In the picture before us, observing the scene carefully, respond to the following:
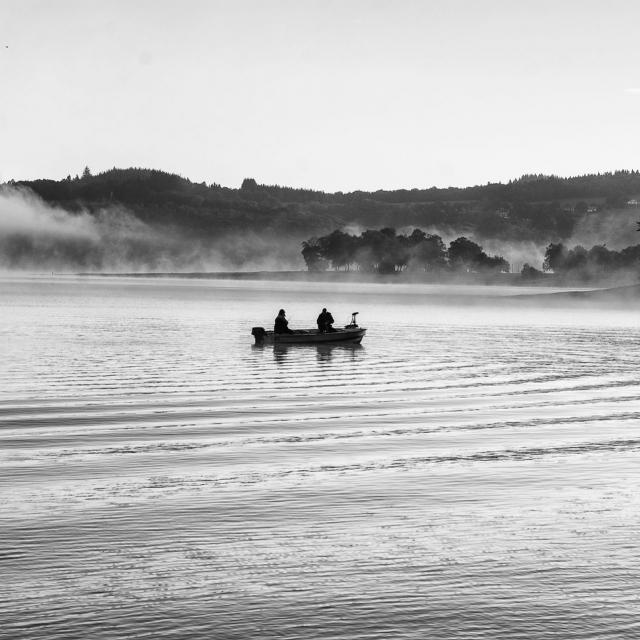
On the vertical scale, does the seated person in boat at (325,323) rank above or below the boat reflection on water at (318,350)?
above

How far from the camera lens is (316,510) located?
20938mm

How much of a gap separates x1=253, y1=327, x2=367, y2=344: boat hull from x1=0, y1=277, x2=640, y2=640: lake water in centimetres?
2605

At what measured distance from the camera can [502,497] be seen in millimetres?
22328

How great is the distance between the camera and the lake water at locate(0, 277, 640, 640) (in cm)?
1501

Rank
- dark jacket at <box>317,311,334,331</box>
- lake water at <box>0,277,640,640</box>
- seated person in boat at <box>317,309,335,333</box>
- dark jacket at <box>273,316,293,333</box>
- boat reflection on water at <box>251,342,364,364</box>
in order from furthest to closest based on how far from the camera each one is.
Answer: dark jacket at <box>317,311,334,331</box>
seated person in boat at <box>317,309,335,333</box>
dark jacket at <box>273,316,293,333</box>
boat reflection on water at <box>251,342,364,364</box>
lake water at <box>0,277,640,640</box>

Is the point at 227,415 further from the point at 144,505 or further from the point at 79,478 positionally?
the point at 144,505

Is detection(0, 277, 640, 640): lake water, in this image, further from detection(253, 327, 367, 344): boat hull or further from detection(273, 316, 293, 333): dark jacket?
detection(273, 316, 293, 333): dark jacket

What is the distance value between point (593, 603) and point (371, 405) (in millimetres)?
22878

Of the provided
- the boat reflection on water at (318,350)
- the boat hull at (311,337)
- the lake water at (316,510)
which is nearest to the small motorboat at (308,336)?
the boat hull at (311,337)

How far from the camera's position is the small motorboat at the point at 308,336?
238ft

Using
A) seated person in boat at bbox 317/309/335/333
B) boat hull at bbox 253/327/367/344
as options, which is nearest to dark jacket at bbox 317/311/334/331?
seated person in boat at bbox 317/309/335/333

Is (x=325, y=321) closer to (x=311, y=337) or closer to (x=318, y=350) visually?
(x=311, y=337)

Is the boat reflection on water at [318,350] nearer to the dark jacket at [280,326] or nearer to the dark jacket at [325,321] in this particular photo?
the dark jacket at [280,326]

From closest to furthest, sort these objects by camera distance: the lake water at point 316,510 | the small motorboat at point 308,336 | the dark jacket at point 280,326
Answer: the lake water at point 316,510 → the small motorboat at point 308,336 → the dark jacket at point 280,326
